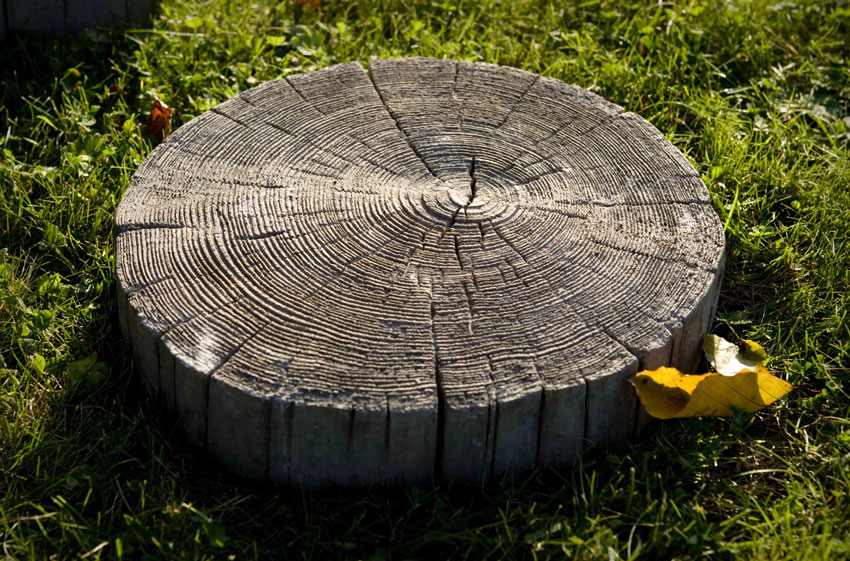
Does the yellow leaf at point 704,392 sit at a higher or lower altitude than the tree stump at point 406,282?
lower

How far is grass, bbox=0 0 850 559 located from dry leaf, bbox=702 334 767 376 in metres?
0.18

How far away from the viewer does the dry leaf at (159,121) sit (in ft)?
12.8

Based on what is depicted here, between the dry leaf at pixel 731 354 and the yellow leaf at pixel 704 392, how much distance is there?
5cm

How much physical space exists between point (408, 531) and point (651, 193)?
57.7 inches

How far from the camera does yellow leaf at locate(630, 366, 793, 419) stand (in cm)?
261

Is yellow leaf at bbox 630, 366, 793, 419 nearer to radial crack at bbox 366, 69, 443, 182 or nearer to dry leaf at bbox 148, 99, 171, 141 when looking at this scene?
radial crack at bbox 366, 69, 443, 182

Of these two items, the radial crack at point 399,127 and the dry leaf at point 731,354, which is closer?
the dry leaf at point 731,354

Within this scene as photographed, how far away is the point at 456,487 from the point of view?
2.63 m

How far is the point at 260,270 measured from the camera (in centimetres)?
278

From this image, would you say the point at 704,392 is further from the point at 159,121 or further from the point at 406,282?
the point at 159,121

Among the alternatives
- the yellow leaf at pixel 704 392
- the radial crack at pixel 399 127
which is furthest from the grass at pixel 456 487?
the radial crack at pixel 399 127

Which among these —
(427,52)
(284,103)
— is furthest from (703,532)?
(427,52)

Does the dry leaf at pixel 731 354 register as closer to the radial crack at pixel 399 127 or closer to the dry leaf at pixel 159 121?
the radial crack at pixel 399 127

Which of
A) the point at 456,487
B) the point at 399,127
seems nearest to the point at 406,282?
the point at 456,487
